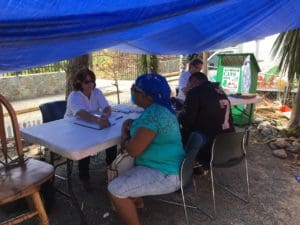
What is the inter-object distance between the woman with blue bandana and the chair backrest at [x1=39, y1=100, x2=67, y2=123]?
1641 millimetres

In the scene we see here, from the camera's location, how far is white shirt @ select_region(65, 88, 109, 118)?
10.3ft

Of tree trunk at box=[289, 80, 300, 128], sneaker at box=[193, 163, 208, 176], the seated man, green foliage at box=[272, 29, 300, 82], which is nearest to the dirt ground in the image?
sneaker at box=[193, 163, 208, 176]

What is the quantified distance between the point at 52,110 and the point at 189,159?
6.70 ft

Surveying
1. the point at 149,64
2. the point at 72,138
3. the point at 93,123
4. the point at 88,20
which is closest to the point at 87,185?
the point at 93,123

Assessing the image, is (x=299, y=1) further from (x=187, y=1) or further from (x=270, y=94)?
(x=270, y=94)

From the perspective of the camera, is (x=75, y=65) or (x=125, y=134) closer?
(x=125, y=134)

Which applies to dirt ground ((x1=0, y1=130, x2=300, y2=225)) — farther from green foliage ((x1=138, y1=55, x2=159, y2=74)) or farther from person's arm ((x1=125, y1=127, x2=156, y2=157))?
green foliage ((x1=138, y1=55, x2=159, y2=74))

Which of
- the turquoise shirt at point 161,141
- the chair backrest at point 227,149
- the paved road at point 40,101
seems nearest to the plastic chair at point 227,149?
the chair backrest at point 227,149

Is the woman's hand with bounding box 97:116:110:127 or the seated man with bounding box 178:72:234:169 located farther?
the seated man with bounding box 178:72:234:169

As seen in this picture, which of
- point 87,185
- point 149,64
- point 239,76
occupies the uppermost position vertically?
point 149,64

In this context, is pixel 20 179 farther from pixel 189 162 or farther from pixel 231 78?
pixel 231 78

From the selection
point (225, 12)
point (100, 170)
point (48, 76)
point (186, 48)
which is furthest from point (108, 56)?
point (225, 12)

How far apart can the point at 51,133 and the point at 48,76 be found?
7.34 m

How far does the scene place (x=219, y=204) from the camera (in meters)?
3.10
